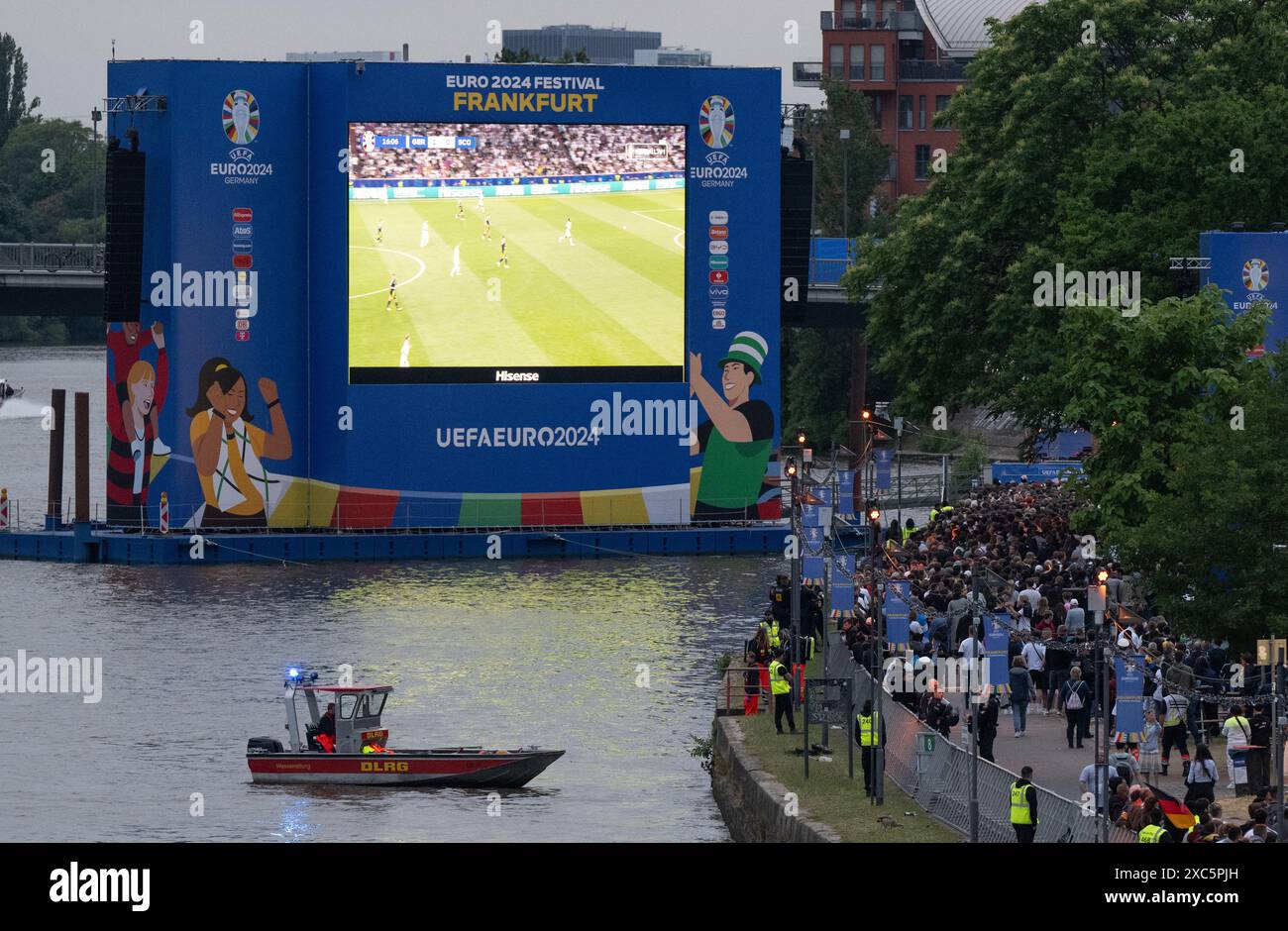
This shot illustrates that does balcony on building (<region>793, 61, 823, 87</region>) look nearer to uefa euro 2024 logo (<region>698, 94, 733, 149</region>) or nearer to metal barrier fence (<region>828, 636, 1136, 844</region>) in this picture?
uefa euro 2024 logo (<region>698, 94, 733, 149</region>)

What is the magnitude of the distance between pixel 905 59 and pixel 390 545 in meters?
84.5

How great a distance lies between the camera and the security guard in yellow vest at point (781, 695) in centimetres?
3884

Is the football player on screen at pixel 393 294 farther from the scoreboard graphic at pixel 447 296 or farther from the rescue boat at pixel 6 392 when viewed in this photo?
the rescue boat at pixel 6 392

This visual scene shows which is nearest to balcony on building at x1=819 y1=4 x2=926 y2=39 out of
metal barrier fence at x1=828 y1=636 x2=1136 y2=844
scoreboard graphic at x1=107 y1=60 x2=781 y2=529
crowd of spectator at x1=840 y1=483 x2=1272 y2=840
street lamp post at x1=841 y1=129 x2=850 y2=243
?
street lamp post at x1=841 y1=129 x2=850 y2=243

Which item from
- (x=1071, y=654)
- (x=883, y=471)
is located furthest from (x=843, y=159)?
(x=1071, y=654)

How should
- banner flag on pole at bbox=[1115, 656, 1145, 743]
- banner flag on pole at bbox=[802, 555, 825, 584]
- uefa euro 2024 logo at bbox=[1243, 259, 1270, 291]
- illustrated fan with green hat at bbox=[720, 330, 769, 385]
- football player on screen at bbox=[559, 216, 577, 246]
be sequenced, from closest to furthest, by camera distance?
banner flag on pole at bbox=[1115, 656, 1145, 743] < uefa euro 2024 logo at bbox=[1243, 259, 1270, 291] < banner flag on pole at bbox=[802, 555, 825, 584] < football player on screen at bbox=[559, 216, 577, 246] < illustrated fan with green hat at bbox=[720, 330, 769, 385]

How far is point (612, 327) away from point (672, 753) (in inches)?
1263

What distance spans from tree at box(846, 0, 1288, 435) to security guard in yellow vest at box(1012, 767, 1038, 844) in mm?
28383

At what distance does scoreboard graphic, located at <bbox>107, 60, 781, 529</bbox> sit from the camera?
73.9 metres

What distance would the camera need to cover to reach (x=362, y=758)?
139 ft

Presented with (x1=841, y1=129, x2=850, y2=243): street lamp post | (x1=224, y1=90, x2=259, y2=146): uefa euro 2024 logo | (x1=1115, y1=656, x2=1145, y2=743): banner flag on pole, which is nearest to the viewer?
(x1=1115, y1=656, x2=1145, y2=743): banner flag on pole

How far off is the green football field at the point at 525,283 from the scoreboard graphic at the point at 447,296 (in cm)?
7

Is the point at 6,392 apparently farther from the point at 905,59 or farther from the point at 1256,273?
the point at 1256,273

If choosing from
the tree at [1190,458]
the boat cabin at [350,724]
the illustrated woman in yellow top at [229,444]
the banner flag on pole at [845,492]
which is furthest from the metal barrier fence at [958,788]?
the illustrated woman in yellow top at [229,444]
